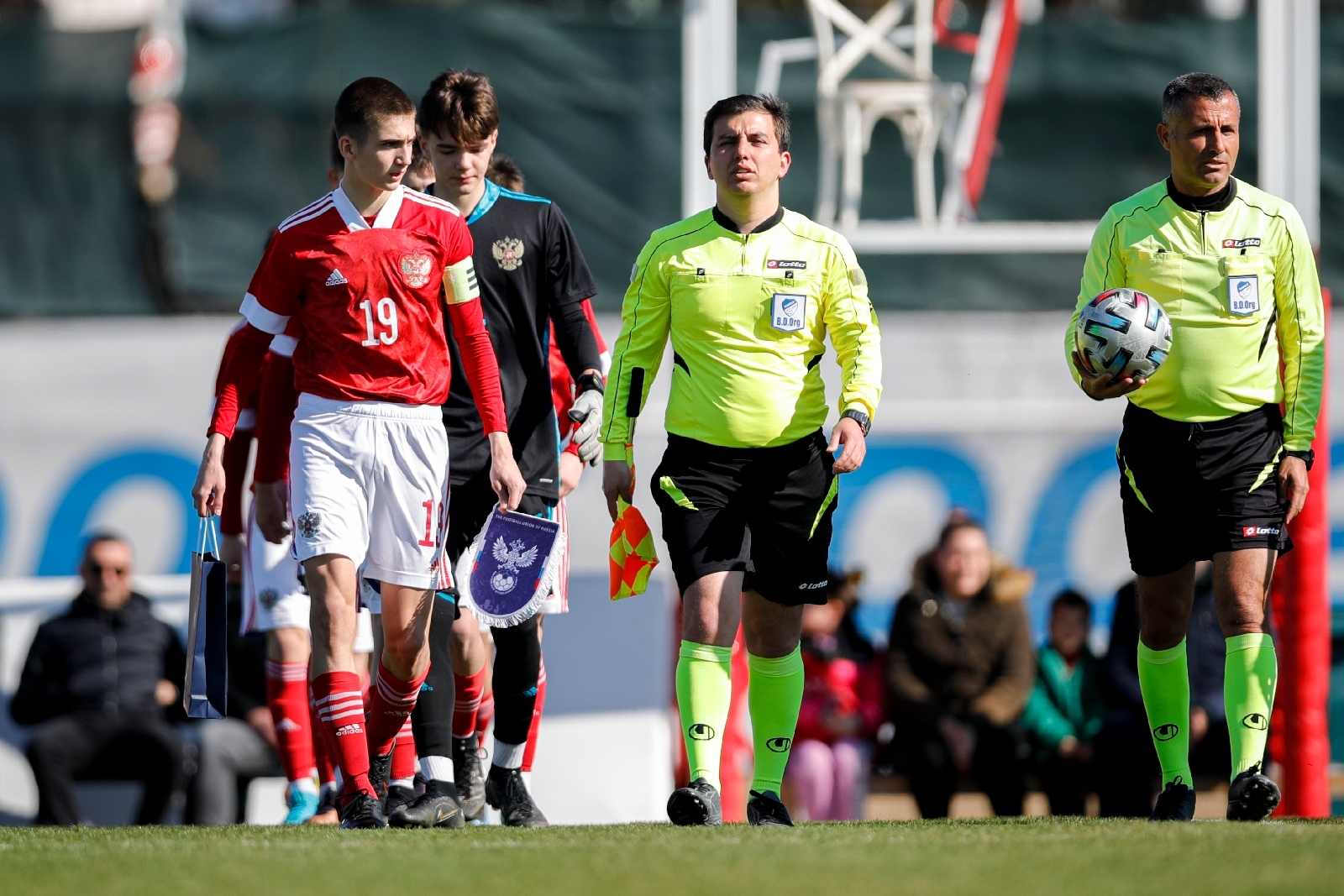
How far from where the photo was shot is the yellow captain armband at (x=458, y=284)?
233 inches

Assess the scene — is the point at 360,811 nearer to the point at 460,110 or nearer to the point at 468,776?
the point at 468,776

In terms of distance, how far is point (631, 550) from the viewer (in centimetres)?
602

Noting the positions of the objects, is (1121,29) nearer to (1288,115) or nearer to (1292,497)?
(1288,115)

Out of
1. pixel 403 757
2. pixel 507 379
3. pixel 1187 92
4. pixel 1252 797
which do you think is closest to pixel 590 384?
pixel 507 379

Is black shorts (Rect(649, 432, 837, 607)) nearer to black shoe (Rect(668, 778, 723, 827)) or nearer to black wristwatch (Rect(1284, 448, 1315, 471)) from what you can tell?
black shoe (Rect(668, 778, 723, 827))

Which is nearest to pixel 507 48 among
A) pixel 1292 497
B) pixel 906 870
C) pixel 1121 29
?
pixel 1121 29

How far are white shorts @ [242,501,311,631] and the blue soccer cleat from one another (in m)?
0.62

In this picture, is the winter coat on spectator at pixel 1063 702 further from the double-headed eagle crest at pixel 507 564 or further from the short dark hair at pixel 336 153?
the short dark hair at pixel 336 153

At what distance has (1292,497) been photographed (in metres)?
5.93

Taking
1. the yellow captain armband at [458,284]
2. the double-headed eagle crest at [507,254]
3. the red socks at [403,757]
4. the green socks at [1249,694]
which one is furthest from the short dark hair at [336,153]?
the green socks at [1249,694]

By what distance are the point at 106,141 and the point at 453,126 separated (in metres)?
5.53

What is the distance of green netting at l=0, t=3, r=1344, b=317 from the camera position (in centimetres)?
1039

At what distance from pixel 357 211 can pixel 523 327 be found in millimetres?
900

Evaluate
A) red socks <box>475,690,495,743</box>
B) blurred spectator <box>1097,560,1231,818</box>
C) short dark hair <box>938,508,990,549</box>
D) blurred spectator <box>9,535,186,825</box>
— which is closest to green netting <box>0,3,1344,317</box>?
short dark hair <box>938,508,990,549</box>
